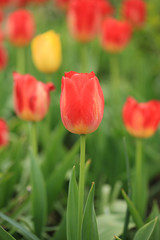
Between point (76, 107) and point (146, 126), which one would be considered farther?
point (146, 126)

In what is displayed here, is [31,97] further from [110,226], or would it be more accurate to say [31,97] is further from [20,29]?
[20,29]

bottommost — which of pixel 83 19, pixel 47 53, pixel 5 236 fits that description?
pixel 5 236

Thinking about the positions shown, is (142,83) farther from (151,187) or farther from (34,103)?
(34,103)

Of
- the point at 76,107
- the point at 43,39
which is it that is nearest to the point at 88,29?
the point at 43,39

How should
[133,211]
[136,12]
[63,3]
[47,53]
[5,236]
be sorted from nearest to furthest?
[5,236] < [133,211] < [47,53] < [136,12] < [63,3]

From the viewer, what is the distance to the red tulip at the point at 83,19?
2031 mm

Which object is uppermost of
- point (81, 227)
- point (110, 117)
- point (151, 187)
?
point (81, 227)

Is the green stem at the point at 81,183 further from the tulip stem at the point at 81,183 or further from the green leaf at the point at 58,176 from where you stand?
the green leaf at the point at 58,176

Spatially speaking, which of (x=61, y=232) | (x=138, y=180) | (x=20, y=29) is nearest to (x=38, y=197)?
(x=61, y=232)

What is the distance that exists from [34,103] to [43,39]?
549mm

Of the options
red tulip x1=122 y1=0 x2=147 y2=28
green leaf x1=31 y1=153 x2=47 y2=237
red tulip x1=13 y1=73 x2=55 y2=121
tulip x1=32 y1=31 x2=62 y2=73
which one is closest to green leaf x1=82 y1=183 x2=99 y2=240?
green leaf x1=31 y1=153 x2=47 y2=237

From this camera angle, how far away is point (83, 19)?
2031 mm

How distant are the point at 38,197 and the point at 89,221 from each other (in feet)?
1.02

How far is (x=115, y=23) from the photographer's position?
226 centimetres
